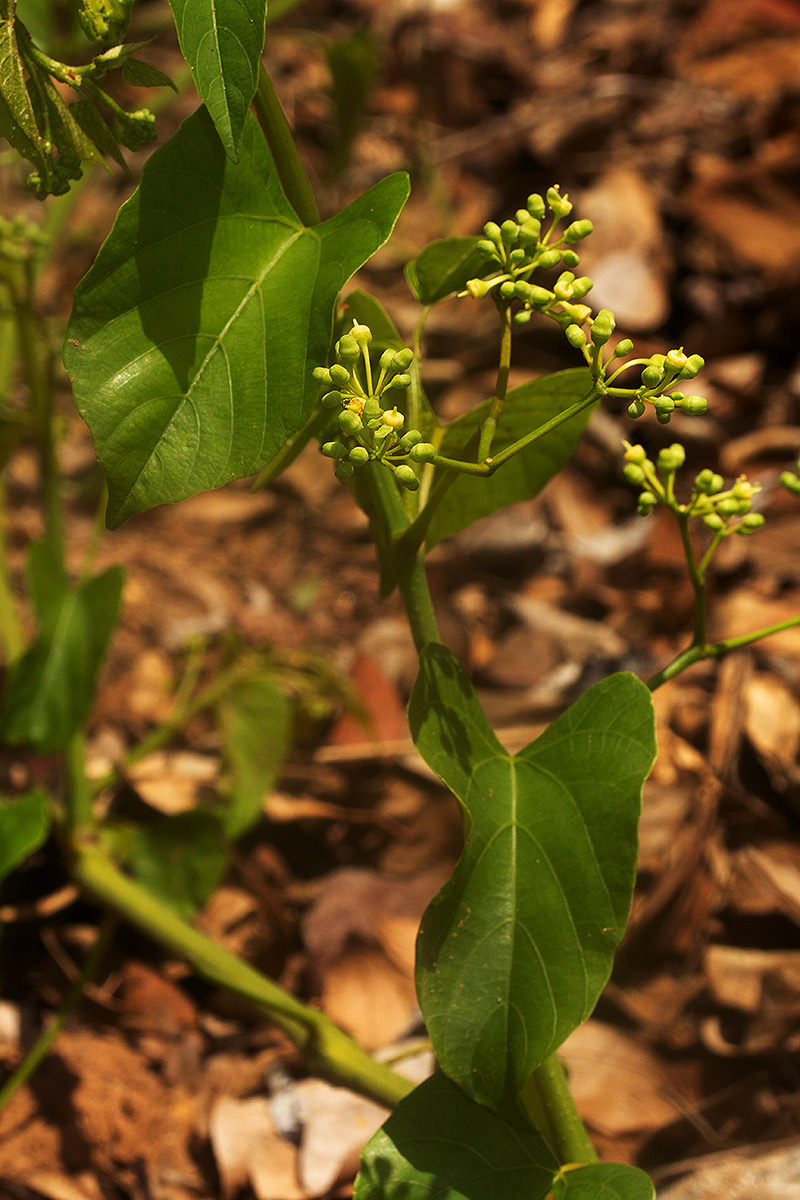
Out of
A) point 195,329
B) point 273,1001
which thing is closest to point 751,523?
point 195,329

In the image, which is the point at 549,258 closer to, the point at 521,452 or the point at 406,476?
the point at 406,476

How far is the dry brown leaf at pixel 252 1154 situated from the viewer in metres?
1.13

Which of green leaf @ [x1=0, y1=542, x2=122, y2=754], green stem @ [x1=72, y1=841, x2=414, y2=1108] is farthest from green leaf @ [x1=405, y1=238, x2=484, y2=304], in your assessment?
green stem @ [x1=72, y1=841, x2=414, y2=1108]

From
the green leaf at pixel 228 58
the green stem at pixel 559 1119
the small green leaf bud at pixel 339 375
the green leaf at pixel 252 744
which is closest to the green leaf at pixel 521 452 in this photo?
the small green leaf bud at pixel 339 375

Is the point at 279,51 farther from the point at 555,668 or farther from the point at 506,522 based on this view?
the point at 555,668

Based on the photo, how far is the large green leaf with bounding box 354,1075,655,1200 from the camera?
737 mm

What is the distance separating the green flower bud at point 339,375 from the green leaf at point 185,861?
80 cm

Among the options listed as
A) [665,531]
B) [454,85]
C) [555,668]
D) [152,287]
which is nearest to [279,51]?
[454,85]

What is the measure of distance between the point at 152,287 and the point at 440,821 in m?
1.08

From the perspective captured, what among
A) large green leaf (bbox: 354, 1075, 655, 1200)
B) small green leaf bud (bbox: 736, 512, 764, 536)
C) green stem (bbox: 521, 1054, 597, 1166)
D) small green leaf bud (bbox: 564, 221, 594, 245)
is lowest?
green stem (bbox: 521, 1054, 597, 1166)

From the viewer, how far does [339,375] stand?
63 cm

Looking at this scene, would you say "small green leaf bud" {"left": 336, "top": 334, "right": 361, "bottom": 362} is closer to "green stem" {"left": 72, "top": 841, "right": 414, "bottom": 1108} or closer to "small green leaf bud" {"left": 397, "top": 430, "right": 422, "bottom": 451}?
"small green leaf bud" {"left": 397, "top": 430, "right": 422, "bottom": 451}

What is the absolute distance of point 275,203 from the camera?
72cm

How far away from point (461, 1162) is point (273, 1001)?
1.02ft
